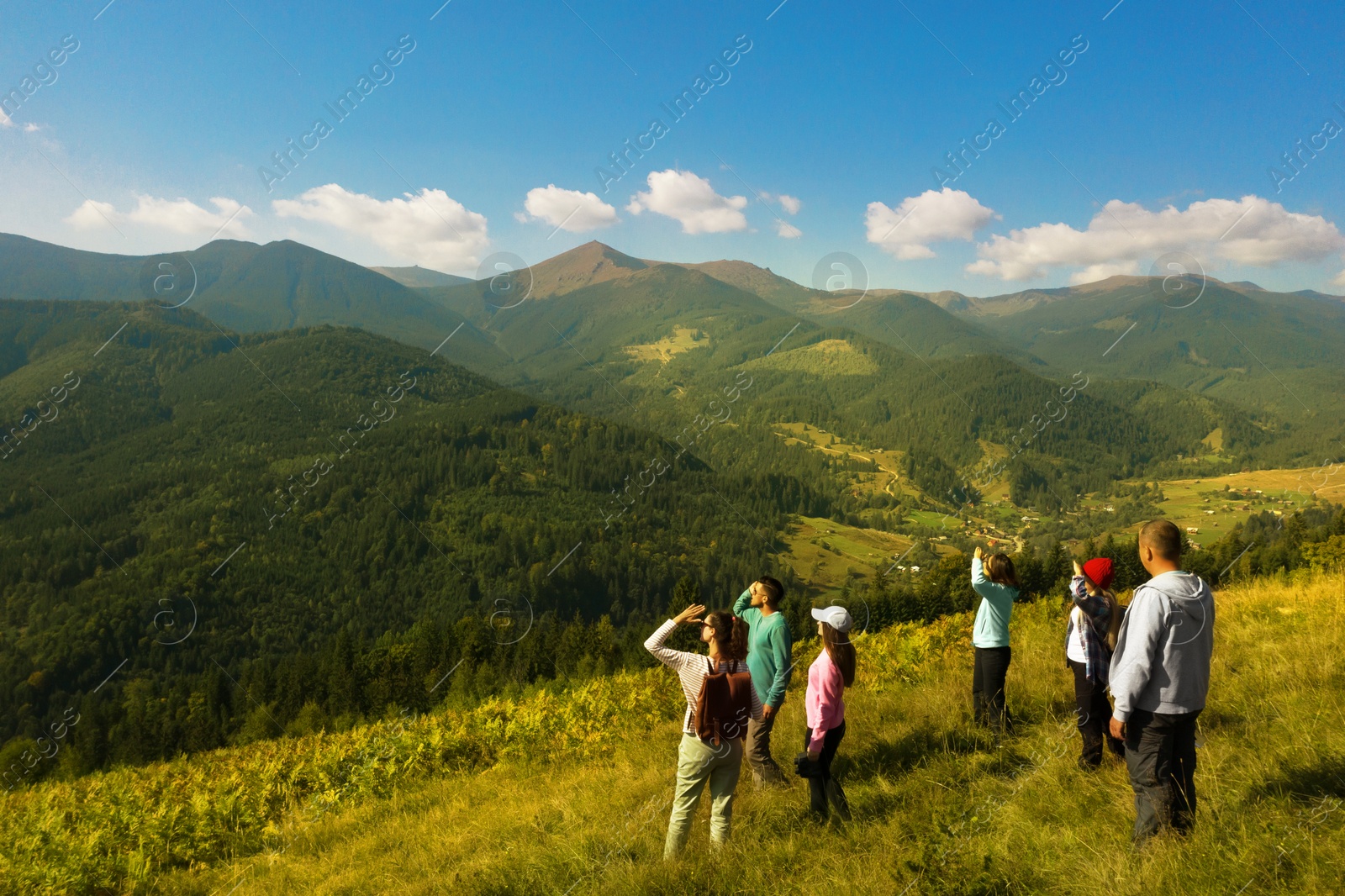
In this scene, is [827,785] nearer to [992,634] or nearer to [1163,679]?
[992,634]

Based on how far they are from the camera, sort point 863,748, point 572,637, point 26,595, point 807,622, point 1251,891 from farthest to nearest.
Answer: point 26,595
point 572,637
point 807,622
point 863,748
point 1251,891

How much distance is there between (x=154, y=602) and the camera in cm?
13638

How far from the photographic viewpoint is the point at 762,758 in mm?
6555

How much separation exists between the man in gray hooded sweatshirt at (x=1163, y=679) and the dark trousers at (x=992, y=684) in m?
2.42

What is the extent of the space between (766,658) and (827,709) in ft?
2.65

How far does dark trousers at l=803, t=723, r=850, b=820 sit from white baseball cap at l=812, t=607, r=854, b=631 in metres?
0.91

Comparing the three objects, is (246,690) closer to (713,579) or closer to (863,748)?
(863,748)

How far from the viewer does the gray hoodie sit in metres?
4.04

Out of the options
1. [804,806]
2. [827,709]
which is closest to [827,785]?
[804,806]

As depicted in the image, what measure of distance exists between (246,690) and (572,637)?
4128 centimetres

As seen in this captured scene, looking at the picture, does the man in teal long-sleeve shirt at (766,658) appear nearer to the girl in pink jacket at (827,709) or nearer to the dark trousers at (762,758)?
the dark trousers at (762,758)

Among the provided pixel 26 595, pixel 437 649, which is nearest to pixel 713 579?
pixel 437 649

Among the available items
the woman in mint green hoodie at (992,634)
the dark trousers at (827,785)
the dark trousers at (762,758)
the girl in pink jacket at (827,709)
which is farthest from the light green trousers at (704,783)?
the woman in mint green hoodie at (992,634)

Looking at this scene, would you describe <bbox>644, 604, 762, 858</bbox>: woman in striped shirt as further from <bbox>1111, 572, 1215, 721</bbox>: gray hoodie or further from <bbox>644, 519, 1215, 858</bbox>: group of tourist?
<bbox>1111, 572, 1215, 721</bbox>: gray hoodie
